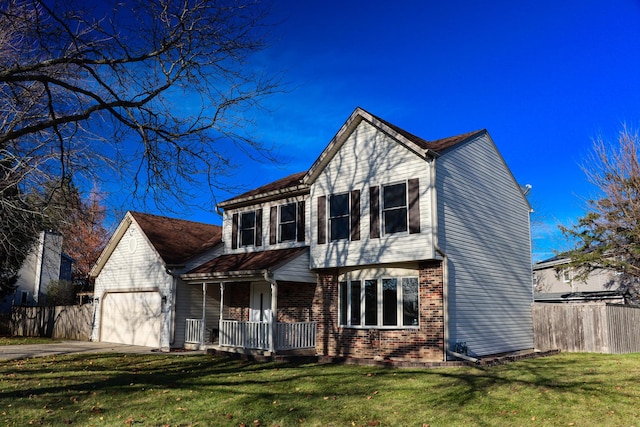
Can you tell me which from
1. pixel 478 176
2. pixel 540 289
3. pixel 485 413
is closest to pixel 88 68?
pixel 485 413

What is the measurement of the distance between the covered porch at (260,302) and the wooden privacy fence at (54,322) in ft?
25.8

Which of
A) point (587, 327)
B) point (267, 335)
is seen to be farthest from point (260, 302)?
point (587, 327)

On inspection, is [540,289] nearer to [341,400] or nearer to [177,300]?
[177,300]

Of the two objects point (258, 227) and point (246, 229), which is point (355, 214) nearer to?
point (258, 227)

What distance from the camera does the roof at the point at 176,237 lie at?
73.6ft

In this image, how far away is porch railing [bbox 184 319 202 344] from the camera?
21.0m

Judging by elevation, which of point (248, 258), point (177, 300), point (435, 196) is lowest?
point (177, 300)

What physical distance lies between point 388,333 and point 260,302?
20.8ft

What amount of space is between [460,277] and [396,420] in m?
7.87

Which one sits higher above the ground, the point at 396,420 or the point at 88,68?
the point at 88,68

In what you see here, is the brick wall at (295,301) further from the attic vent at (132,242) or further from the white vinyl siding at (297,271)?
the attic vent at (132,242)

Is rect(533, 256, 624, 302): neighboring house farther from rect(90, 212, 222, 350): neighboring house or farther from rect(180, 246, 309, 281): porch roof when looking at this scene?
rect(90, 212, 222, 350): neighboring house

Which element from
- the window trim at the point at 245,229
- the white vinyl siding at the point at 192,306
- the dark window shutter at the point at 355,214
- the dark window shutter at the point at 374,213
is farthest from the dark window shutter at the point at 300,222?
the white vinyl siding at the point at 192,306

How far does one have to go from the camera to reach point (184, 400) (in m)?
10.8
